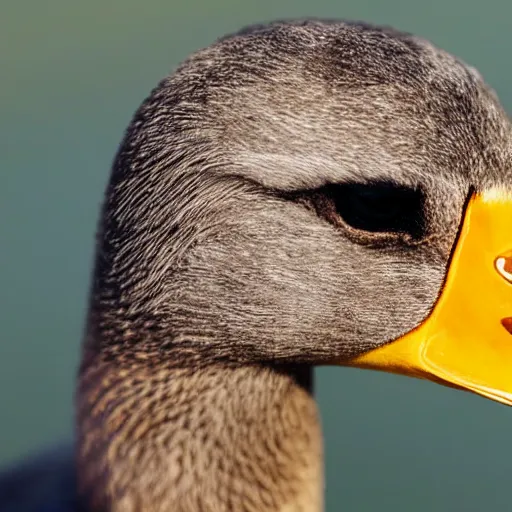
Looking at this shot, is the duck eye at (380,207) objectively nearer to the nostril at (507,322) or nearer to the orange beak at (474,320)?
the orange beak at (474,320)

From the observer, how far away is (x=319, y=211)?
1408 mm

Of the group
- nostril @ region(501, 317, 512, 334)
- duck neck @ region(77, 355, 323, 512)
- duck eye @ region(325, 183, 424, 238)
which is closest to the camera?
duck eye @ region(325, 183, 424, 238)

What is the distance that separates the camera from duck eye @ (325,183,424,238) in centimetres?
136

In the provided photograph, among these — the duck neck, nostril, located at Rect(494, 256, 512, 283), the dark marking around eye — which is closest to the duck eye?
the dark marking around eye

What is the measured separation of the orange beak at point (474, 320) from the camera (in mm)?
1443

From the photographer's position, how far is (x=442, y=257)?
1444 mm

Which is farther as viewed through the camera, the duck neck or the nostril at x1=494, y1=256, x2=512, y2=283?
the duck neck

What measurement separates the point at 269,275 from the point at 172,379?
0.30 m

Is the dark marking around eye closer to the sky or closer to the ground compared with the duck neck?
closer to the sky

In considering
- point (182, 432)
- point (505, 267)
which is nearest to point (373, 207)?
point (505, 267)

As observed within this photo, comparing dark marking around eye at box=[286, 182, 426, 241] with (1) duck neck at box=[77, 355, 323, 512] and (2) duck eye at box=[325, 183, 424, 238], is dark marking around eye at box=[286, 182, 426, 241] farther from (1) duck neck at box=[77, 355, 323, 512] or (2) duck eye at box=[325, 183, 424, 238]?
(1) duck neck at box=[77, 355, 323, 512]

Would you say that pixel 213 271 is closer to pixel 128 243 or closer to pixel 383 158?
pixel 128 243

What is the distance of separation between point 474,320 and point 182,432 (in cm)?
57

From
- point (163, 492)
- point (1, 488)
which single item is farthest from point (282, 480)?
point (1, 488)
